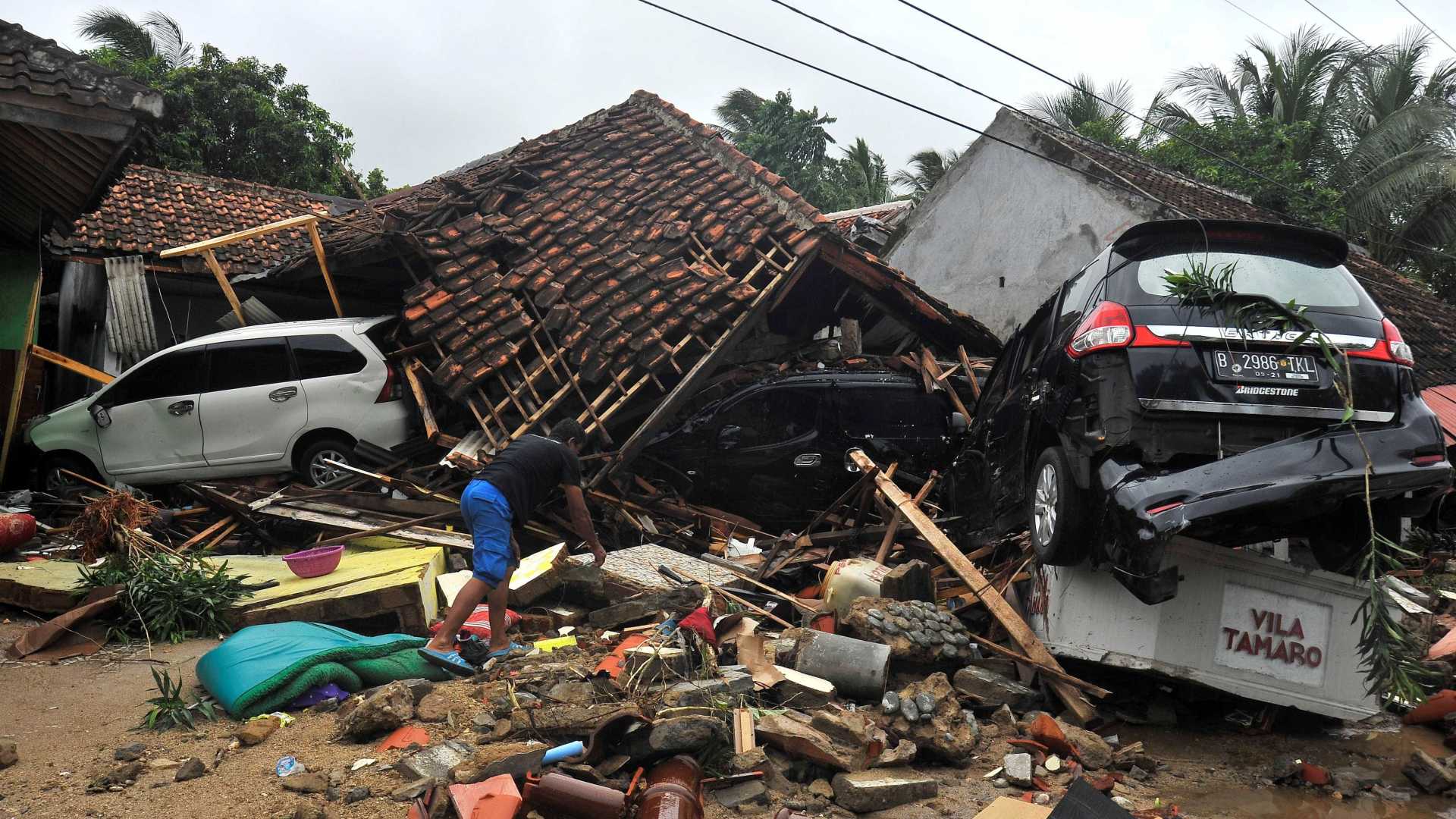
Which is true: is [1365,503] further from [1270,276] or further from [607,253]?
[607,253]

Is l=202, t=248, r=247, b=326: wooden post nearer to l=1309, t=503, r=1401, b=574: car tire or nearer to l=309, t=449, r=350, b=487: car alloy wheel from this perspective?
l=309, t=449, r=350, b=487: car alloy wheel

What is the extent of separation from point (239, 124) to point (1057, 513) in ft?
79.2

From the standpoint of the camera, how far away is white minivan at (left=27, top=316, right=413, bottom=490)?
390 inches

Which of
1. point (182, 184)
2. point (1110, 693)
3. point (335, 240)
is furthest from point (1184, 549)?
point (182, 184)

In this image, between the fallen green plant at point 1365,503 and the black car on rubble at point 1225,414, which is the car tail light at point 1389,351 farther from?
the fallen green plant at point 1365,503

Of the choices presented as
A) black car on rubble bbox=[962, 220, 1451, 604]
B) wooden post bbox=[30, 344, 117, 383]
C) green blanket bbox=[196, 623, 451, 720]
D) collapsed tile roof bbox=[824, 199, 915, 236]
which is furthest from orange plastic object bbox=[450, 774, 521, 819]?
collapsed tile roof bbox=[824, 199, 915, 236]

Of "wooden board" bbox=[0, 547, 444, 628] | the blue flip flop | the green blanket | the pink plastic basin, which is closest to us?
the green blanket

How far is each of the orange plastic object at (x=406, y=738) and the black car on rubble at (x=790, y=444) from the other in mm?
5278

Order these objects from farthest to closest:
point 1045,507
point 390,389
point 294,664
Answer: point 390,389
point 1045,507
point 294,664

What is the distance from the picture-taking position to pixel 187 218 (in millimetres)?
16547

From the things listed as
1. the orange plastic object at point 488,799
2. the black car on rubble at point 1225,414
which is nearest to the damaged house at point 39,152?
the orange plastic object at point 488,799

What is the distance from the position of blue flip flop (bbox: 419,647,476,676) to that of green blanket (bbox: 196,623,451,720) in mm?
40

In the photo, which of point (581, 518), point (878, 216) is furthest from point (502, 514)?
point (878, 216)

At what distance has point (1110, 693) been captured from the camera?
5.36m
